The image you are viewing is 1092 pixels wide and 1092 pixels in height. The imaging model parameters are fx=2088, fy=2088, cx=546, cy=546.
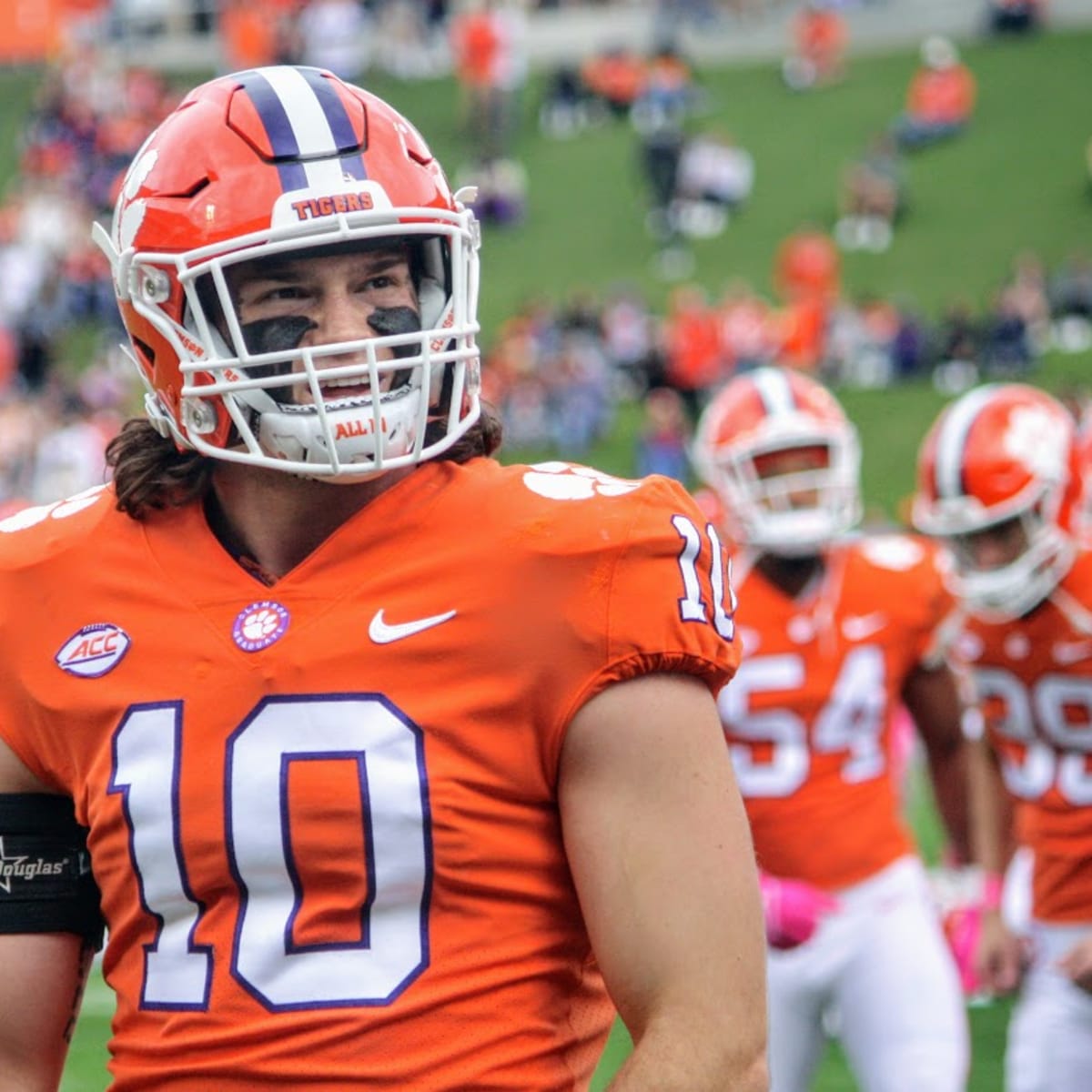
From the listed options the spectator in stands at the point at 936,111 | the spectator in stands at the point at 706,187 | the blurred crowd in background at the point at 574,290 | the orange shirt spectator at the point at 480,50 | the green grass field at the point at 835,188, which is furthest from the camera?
the orange shirt spectator at the point at 480,50

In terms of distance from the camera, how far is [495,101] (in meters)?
24.6

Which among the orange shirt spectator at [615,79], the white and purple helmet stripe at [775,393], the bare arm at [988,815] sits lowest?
the orange shirt spectator at [615,79]

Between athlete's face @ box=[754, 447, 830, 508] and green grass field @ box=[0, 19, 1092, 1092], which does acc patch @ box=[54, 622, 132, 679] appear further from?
green grass field @ box=[0, 19, 1092, 1092]

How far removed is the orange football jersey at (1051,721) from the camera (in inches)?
179

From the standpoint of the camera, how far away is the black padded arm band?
7.33 ft

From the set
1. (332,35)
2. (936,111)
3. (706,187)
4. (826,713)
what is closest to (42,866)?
(826,713)

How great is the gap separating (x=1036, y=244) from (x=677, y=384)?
16.3 feet

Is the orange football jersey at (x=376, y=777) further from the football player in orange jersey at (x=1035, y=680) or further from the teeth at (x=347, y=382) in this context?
the football player in orange jersey at (x=1035, y=680)

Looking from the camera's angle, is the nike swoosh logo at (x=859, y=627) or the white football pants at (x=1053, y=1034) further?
the nike swoosh logo at (x=859, y=627)

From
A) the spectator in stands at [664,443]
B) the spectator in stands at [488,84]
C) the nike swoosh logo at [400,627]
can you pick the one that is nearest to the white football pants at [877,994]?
the nike swoosh logo at [400,627]

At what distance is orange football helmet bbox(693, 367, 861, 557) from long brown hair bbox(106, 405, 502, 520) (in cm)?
276

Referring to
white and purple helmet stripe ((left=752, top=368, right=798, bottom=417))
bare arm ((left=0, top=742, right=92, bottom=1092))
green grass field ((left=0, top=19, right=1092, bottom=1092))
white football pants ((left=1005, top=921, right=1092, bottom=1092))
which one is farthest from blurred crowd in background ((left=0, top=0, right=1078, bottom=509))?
bare arm ((left=0, top=742, right=92, bottom=1092))

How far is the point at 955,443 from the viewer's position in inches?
194

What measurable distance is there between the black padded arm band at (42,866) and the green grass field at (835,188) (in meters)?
14.4
